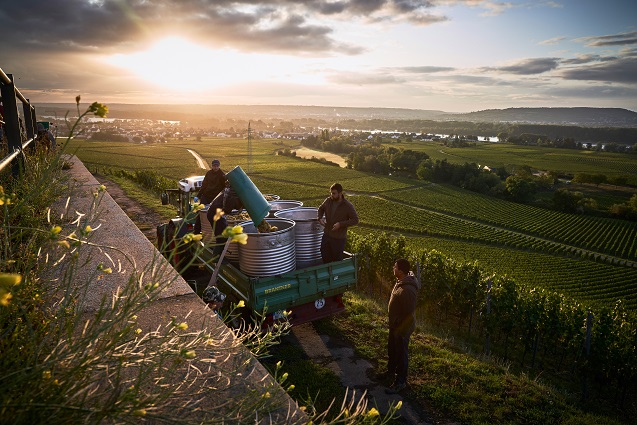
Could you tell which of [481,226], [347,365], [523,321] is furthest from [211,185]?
[481,226]

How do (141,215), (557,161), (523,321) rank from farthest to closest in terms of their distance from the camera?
1. (557,161)
2. (141,215)
3. (523,321)

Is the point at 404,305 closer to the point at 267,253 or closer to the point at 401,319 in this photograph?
the point at 401,319

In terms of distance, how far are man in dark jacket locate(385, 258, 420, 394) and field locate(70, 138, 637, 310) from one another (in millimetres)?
20518

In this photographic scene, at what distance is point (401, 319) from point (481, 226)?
47586mm

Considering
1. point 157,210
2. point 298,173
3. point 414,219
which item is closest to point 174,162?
point 298,173

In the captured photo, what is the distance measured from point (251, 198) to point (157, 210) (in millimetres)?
12354

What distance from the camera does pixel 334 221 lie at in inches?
333

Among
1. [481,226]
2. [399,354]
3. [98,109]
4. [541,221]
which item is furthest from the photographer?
[541,221]

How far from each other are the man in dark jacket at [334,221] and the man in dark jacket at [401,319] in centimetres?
182

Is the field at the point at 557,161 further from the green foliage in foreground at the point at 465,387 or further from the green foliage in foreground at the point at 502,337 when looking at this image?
the green foliage in foreground at the point at 465,387

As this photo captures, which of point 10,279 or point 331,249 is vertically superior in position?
point 10,279

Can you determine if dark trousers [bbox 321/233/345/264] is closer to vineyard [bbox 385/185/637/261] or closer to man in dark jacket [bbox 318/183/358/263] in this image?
man in dark jacket [bbox 318/183/358/263]

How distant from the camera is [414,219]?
50.6m

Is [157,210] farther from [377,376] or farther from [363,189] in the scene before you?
[363,189]
